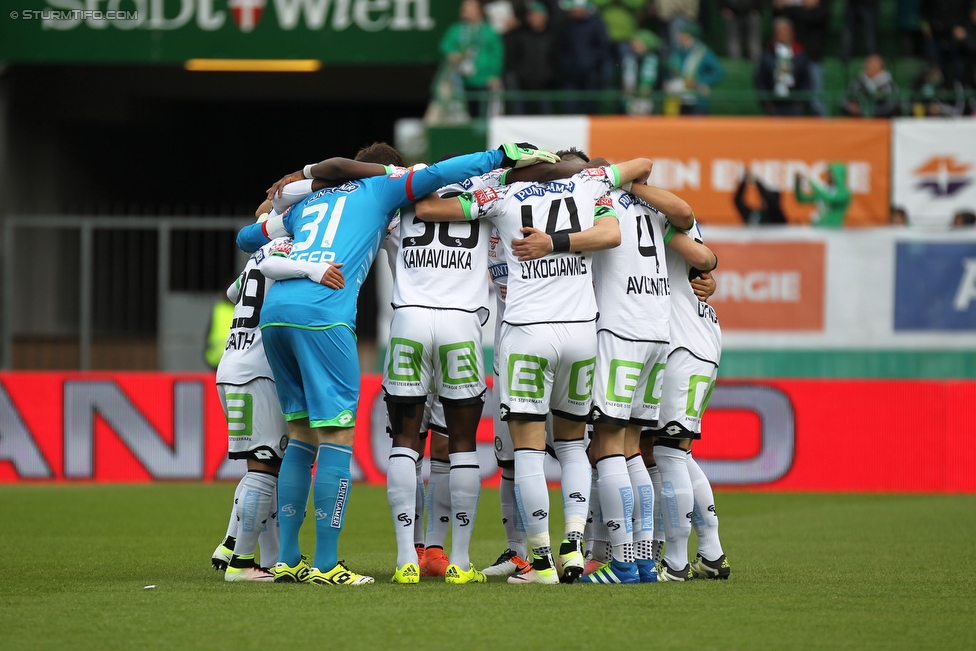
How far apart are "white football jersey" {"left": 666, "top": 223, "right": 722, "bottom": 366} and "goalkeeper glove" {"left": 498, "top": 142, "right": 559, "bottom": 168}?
84 cm

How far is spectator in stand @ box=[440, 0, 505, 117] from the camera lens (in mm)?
17141

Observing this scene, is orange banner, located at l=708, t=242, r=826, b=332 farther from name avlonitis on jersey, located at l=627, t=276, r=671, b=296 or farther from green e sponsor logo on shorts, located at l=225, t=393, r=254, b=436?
green e sponsor logo on shorts, located at l=225, t=393, r=254, b=436

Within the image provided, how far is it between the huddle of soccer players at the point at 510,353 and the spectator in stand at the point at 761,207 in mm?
8787

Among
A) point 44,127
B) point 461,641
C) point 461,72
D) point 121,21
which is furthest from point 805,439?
point 44,127

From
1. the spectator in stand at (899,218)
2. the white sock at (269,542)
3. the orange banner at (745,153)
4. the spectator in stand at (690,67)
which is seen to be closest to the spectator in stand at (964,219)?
the spectator in stand at (899,218)

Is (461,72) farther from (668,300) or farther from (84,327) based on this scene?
(668,300)

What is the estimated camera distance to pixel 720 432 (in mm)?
13484

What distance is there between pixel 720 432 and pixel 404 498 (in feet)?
24.7

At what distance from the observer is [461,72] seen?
17.2 metres

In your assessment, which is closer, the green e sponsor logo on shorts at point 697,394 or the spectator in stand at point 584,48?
the green e sponsor logo on shorts at point 697,394

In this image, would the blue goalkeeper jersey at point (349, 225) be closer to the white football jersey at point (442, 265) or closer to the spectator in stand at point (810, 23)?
the white football jersey at point (442, 265)

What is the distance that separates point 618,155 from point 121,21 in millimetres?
8745

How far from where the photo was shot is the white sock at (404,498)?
6.55 metres

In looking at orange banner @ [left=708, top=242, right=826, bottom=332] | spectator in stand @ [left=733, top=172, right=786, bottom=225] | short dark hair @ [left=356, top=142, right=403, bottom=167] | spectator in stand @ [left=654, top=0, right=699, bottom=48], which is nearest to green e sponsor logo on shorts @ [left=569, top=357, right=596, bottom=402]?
short dark hair @ [left=356, top=142, right=403, bottom=167]
